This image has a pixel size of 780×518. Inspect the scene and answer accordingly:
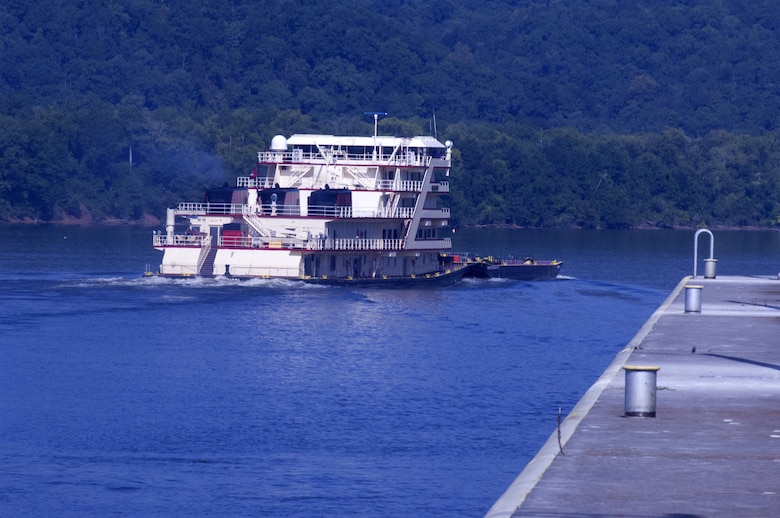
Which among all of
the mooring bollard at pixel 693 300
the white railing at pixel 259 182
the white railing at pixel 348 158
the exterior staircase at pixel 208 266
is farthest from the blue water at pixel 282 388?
the white railing at pixel 259 182

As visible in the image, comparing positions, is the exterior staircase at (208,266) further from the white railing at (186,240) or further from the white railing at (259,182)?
the white railing at (259,182)

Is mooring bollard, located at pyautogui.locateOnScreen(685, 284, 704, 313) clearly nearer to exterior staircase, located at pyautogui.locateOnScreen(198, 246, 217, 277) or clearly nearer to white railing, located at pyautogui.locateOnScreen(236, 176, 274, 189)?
exterior staircase, located at pyautogui.locateOnScreen(198, 246, 217, 277)

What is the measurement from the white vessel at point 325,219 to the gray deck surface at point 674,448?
149ft

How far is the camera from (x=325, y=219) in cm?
8206

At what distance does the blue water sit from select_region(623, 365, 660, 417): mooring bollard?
481cm

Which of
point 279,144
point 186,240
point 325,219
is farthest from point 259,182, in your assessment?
point 186,240

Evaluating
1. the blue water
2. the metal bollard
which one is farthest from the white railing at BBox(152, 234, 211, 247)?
the metal bollard

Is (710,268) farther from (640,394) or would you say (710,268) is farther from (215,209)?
(640,394)

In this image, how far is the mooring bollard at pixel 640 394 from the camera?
26438 mm

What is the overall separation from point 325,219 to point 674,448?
58361 millimetres

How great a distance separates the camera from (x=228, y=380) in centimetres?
4788

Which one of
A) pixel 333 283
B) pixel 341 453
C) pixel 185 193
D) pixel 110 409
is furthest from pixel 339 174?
pixel 185 193

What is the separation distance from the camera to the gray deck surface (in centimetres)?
2103

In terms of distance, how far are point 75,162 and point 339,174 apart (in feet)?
362
